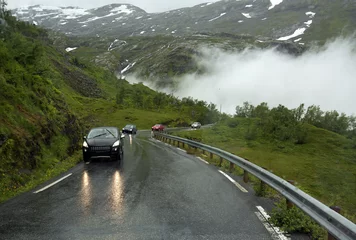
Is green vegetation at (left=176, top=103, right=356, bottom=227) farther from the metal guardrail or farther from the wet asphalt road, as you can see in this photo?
the metal guardrail

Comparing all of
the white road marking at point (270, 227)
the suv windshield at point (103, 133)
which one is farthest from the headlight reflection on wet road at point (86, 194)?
the suv windshield at point (103, 133)

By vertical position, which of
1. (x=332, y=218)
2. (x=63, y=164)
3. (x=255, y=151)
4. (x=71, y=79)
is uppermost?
(x=71, y=79)

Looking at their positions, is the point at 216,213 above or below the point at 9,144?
below

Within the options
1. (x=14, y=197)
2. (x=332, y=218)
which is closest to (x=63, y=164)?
(x=14, y=197)

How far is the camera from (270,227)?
5.72 meters

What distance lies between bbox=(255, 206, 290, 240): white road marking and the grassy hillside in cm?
2924

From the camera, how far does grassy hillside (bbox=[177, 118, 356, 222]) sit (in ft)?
128

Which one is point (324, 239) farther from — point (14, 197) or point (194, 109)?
point (194, 109)

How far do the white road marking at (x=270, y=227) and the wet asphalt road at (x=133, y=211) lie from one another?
0.11 m

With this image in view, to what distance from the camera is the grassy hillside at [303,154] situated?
39003 millimetres

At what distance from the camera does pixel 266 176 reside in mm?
8242

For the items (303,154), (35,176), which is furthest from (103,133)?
(303,154)

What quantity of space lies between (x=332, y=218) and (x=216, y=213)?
7.83 ft

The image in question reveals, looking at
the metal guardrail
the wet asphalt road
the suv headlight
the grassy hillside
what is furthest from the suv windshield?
the grassy hillside
